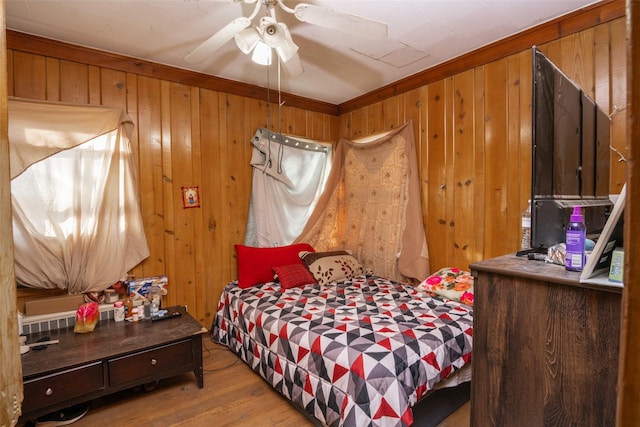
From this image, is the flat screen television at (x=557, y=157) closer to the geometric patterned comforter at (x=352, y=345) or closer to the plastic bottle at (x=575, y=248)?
the plastic bottle at (x=575, y=248)

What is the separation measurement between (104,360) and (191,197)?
4.87 feet

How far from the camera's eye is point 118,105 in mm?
2648

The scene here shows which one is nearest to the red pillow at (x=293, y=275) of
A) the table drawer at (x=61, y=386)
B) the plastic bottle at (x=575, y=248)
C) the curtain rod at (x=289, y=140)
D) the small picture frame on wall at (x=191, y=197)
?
the small picture frame on wall at (x=191, y=197)

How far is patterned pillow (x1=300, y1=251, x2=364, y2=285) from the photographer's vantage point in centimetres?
310

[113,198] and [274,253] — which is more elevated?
[113,198]

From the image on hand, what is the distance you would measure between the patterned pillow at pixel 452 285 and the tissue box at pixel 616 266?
1571 mm

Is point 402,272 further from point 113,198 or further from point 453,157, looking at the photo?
point 113,198

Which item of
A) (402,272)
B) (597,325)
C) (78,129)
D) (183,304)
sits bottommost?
(183,304)

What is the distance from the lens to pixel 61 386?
1.79 metres

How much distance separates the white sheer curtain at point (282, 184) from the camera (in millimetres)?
3342

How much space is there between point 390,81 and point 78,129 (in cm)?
274

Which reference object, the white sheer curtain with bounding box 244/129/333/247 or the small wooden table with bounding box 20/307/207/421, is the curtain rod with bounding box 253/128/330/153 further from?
the small wooden table with bounding box 20/307/207/421

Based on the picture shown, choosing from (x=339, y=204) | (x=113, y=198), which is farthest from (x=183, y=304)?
(x=339, y=204)

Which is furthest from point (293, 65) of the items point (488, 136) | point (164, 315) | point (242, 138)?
point (164, 315)
